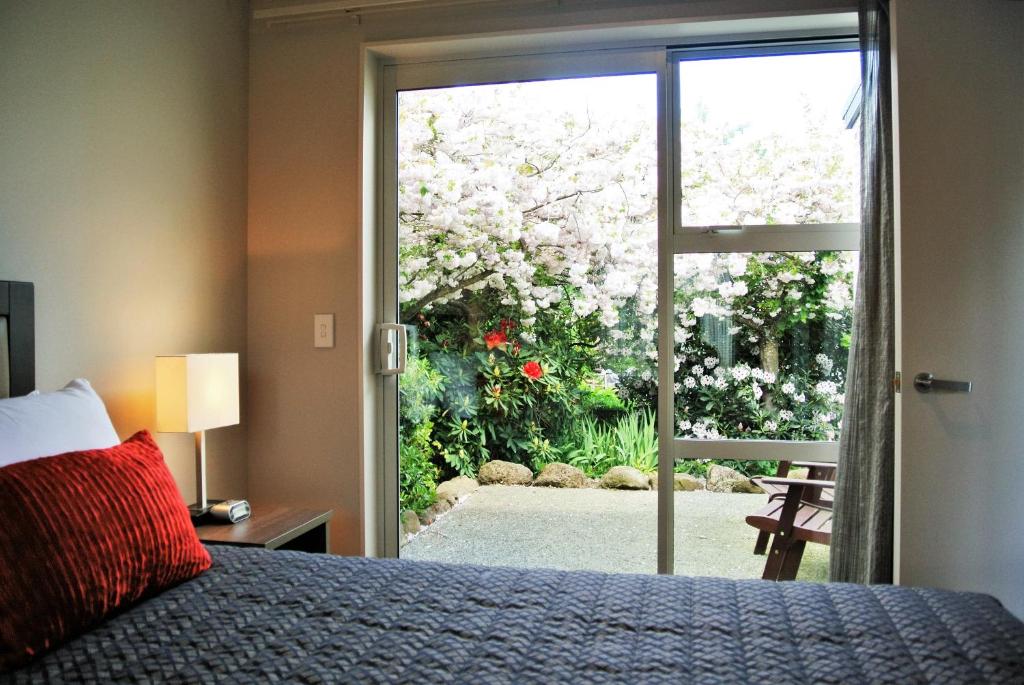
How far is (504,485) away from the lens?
2.92 m

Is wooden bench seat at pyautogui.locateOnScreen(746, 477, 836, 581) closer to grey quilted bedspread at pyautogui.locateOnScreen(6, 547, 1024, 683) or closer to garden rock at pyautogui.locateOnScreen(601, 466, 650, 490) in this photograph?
garden rock at pyautogui.locateOnScreen(601, 466, 650, 490)

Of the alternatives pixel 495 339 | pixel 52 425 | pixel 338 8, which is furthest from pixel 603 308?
pixel 52 425

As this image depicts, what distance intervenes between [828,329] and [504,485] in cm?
132

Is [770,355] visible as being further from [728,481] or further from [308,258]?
[308,258]

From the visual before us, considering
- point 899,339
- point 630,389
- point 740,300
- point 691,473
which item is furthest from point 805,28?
point 691,473

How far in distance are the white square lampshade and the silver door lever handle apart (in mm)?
2191

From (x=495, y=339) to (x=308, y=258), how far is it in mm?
800

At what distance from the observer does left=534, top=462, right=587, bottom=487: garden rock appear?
286cm

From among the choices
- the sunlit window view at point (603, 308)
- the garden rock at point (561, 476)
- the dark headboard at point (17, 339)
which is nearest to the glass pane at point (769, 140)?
the sunlit window view at point (603, 308)

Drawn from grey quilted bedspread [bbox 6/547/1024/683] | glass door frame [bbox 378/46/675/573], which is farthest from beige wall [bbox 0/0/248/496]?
grey quilted bedspread [bbox 6/547/1024/683]

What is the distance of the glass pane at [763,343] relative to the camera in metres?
2.66

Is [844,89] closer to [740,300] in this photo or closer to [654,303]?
[740,300]

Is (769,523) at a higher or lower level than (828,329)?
lower

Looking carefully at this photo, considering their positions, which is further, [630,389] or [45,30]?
[630,389]
